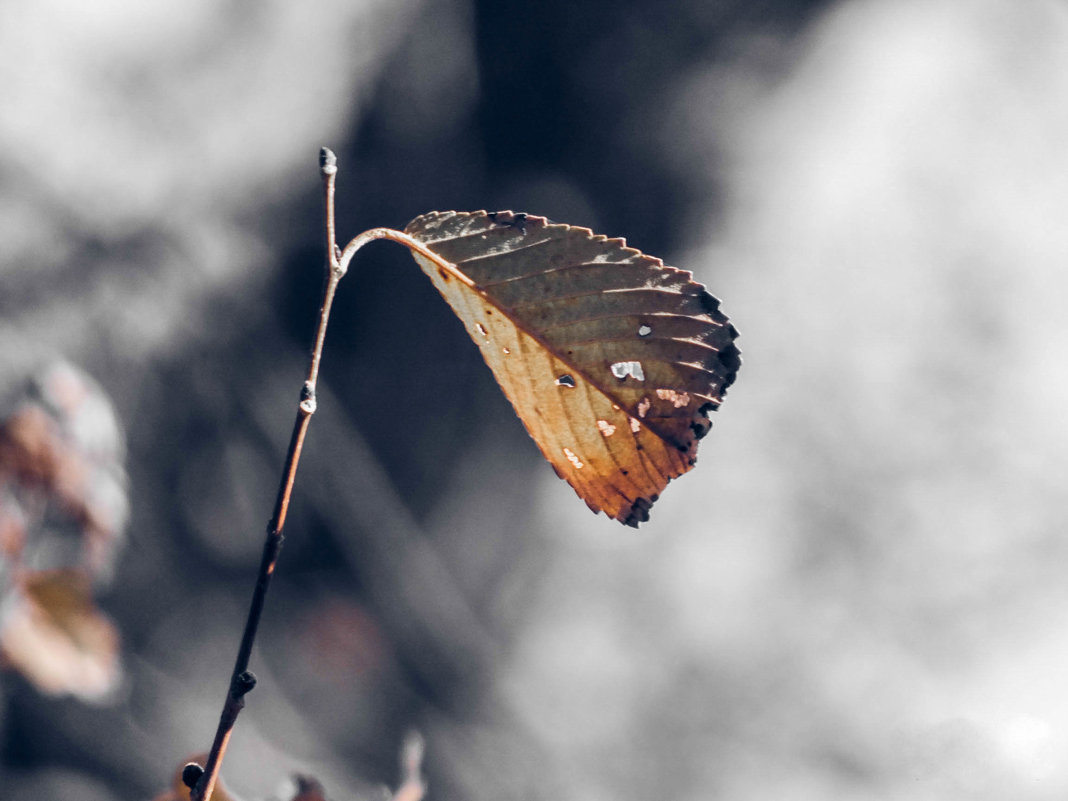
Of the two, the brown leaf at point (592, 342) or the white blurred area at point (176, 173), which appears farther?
the white blurred area at point (176, 173)

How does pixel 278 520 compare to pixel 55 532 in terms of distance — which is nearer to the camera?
pixel 278 520

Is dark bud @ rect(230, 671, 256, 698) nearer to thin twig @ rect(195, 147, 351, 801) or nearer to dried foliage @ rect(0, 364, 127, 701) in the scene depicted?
thin twig @ rect(195, 147, 351, 801)

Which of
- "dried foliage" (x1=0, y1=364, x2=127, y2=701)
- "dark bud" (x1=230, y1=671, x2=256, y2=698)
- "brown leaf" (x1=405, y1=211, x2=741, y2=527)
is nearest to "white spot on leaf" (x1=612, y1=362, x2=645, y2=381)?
"brown leaf" (x1=405, y1=211, x2=741, y2=527)

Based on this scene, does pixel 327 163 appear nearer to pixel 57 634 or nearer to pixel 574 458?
pixel 574 458

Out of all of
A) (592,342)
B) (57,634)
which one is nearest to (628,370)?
(592,342)

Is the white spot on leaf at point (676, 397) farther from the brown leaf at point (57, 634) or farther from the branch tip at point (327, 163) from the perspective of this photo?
the brown leaf at point (57, 634)

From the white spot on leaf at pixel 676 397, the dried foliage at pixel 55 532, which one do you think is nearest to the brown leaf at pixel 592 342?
the white spot on leaf at pixel 676 397
